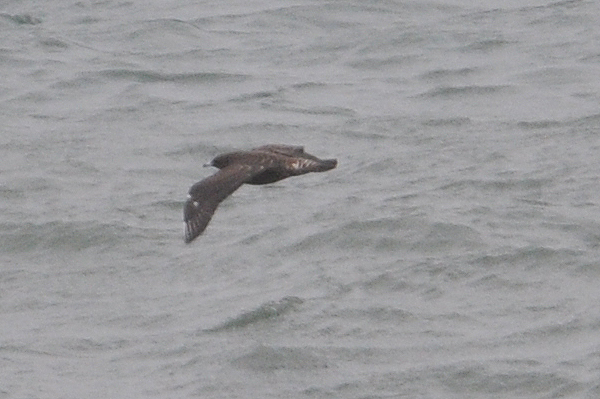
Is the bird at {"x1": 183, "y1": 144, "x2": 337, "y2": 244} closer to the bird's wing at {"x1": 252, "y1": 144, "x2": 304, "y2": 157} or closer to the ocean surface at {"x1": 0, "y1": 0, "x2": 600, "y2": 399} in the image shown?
the bird's wing at {"x1": 252, "y1": 144, "x2": 304, "y2": 157}

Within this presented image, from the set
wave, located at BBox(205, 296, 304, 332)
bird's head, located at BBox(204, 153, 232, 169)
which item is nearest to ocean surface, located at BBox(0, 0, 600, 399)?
wave, located at BBox(205, 296, 304, 332)

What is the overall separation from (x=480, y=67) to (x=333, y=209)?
12.7 ft

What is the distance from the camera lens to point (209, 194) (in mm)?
10211

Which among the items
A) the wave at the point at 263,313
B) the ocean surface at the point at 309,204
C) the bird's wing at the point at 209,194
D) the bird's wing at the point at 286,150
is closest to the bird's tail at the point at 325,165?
the bird's wing at the point at 286,150

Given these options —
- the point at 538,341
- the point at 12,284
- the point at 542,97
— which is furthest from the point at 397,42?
the point at 538,341

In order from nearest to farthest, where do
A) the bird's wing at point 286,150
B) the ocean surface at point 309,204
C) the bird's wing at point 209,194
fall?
the bird's wing at point 209,194 → the bird's wing at point 286,150 → the ocean surface at point 309,204

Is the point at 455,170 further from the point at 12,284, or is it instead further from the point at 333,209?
the point at 12,284

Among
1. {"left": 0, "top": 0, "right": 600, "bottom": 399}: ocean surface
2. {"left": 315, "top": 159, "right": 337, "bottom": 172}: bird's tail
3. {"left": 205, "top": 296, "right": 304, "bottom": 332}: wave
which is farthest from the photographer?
{"left": 205, "top": 296, "right": 304, "bottom": 332}: wave

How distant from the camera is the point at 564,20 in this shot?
61.2 feet

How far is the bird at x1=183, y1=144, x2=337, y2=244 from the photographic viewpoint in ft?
33.1

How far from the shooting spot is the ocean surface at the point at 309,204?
11438 millimetres

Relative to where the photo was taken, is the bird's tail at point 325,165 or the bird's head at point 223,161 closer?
the bird's tail at point 325,165

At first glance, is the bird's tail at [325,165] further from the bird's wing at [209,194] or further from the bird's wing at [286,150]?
the bird's wing at [209,194]

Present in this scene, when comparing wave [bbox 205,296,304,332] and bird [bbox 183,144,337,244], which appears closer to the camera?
bird [bbox 183,144,337,244]
